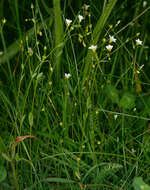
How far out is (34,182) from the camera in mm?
1214

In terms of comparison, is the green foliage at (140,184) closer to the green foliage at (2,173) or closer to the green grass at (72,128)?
the green grass at (72,128)

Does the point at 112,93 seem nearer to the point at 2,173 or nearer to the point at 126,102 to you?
the point at 126,102

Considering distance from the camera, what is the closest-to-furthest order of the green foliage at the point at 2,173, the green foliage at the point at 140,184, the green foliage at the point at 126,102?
the green foliage at the point at 140,184 → the green foliage at the point at 2,173 → the green foliage at the point at 126,102

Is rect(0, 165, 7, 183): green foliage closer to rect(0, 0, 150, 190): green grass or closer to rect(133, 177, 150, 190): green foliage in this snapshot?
rect(0, 0, 150, 190): green grass

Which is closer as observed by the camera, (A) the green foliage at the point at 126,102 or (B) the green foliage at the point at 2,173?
(B) the green foliage at the point at 2,173

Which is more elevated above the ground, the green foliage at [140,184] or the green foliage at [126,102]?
the green foliage at [126,102]

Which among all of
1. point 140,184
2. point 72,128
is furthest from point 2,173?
point 140,184

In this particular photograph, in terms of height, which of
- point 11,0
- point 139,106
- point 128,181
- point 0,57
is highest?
point 11,0

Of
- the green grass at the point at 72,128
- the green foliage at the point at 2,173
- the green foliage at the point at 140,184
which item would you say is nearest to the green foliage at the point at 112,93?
the green grass at the point at 72,128

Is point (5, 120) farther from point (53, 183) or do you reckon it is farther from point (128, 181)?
point (128, 181)

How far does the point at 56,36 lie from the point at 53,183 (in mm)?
617

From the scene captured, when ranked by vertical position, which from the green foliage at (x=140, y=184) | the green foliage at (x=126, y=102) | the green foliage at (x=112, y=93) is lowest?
the green foliage at (x=140, y=184)

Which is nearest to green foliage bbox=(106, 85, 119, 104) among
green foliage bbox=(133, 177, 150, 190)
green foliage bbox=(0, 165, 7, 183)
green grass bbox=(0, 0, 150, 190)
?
green grass bbox=(0, 0, 150, 190)

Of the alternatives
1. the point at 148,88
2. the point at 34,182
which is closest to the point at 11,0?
the point at 148,88
